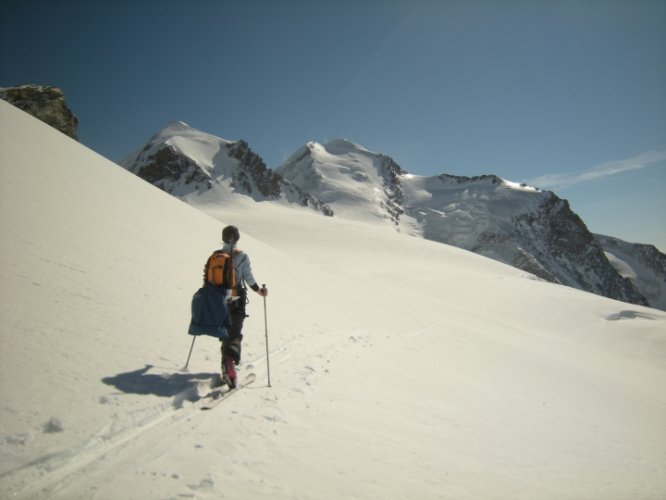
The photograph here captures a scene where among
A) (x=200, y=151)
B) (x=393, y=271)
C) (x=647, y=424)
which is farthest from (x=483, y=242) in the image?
(x=647, y=424)

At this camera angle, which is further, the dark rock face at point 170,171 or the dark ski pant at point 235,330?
the dark rock face at point 170,171

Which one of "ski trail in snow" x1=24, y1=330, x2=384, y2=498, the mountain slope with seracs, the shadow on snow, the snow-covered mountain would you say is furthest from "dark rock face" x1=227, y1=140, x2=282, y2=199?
the shadow on snow

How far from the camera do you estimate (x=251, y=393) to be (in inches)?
182

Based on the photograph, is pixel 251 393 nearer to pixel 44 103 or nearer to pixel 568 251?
pixel 44 103

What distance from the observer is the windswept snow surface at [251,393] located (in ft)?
9.86

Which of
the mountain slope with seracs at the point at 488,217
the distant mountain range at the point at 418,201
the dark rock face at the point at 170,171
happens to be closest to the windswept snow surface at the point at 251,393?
the distant mountain range at the point at 418,201

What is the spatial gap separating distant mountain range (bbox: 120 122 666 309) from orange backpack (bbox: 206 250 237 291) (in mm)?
90880

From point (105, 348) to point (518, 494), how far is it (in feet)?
17.2

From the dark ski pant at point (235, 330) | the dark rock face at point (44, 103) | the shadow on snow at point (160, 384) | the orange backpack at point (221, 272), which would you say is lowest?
the shadow on snow at point (160, 384)

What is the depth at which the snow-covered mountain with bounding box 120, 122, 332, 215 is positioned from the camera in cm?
9519

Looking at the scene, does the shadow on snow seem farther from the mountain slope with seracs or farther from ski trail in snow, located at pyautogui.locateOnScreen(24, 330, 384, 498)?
the mountain slope with seracs

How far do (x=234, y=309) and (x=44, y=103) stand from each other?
139 feet

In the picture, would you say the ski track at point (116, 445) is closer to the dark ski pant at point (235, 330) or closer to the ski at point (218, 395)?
the ski at point (218, 395)

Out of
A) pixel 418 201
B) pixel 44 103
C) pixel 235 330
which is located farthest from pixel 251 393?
pixel 418 201
